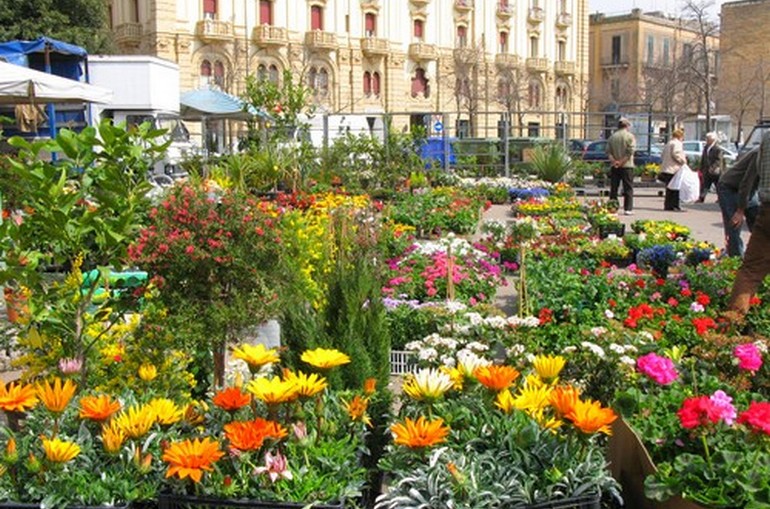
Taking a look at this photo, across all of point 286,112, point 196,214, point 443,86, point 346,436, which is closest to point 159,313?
point 196,214

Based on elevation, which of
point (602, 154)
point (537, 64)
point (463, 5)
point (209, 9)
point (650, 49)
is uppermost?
point (463, 5)

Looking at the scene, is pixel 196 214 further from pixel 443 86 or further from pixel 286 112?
pixel 443 86

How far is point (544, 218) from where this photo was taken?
12.6 metres

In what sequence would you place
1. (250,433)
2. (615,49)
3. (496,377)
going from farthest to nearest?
(615,49) < (496,377) < (250,433)

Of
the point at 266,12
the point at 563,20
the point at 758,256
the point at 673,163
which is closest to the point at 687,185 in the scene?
the point at 673,163

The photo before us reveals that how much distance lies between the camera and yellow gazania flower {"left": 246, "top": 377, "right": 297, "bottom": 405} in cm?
283

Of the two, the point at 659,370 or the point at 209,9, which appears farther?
the point at 209,9

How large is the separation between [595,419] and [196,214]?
2.36 m

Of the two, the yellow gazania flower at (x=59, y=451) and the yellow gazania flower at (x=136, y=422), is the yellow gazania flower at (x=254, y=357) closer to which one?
the yellow gazania flower at (x=136, y=422)

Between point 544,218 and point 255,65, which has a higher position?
point 255,65

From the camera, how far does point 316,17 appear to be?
51.6 meters

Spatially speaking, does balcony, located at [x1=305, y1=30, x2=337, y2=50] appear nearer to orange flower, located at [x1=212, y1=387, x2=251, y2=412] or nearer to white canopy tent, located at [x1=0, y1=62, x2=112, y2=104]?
white canopy tent, located at [x1=0, y1=62, x2=112, y2=104]

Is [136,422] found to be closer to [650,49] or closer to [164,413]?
[164,413]

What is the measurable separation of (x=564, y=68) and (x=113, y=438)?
67.8 meters
